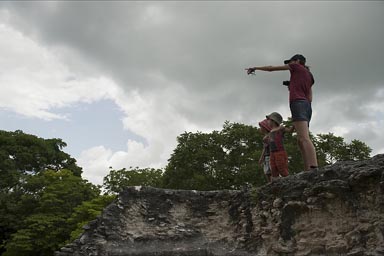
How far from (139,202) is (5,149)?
28.2 meters

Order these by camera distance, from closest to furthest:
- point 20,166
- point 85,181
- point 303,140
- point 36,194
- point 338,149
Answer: point 303,140 → point 338,149 → point 36,194 → point 85,181 → point 20,166

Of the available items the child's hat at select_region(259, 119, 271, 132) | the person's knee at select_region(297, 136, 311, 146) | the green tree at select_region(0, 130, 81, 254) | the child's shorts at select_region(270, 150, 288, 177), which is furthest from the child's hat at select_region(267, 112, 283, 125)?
the green tree at select_region(0, 130, 81, 254)

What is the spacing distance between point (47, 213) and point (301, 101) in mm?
23984

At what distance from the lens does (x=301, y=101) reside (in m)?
6.83

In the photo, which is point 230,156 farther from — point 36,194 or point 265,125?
point 265,125

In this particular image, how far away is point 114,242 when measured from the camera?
710 cm

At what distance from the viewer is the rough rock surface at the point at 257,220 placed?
5.46 m

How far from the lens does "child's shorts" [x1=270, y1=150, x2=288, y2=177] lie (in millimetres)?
7215

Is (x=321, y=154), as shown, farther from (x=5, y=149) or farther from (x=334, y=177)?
(x=5, y=149)

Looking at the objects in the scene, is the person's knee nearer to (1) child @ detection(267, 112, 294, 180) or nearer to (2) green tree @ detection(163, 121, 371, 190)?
(1) child @ detection(267, 112, 294, 180)

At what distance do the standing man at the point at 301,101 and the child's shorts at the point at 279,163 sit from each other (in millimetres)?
401

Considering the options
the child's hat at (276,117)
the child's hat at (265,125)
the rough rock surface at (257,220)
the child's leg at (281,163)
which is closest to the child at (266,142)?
the child's hat at (265,125)

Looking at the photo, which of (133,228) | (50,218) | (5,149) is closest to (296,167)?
(50,218)

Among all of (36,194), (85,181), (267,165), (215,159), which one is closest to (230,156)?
(215,159)
